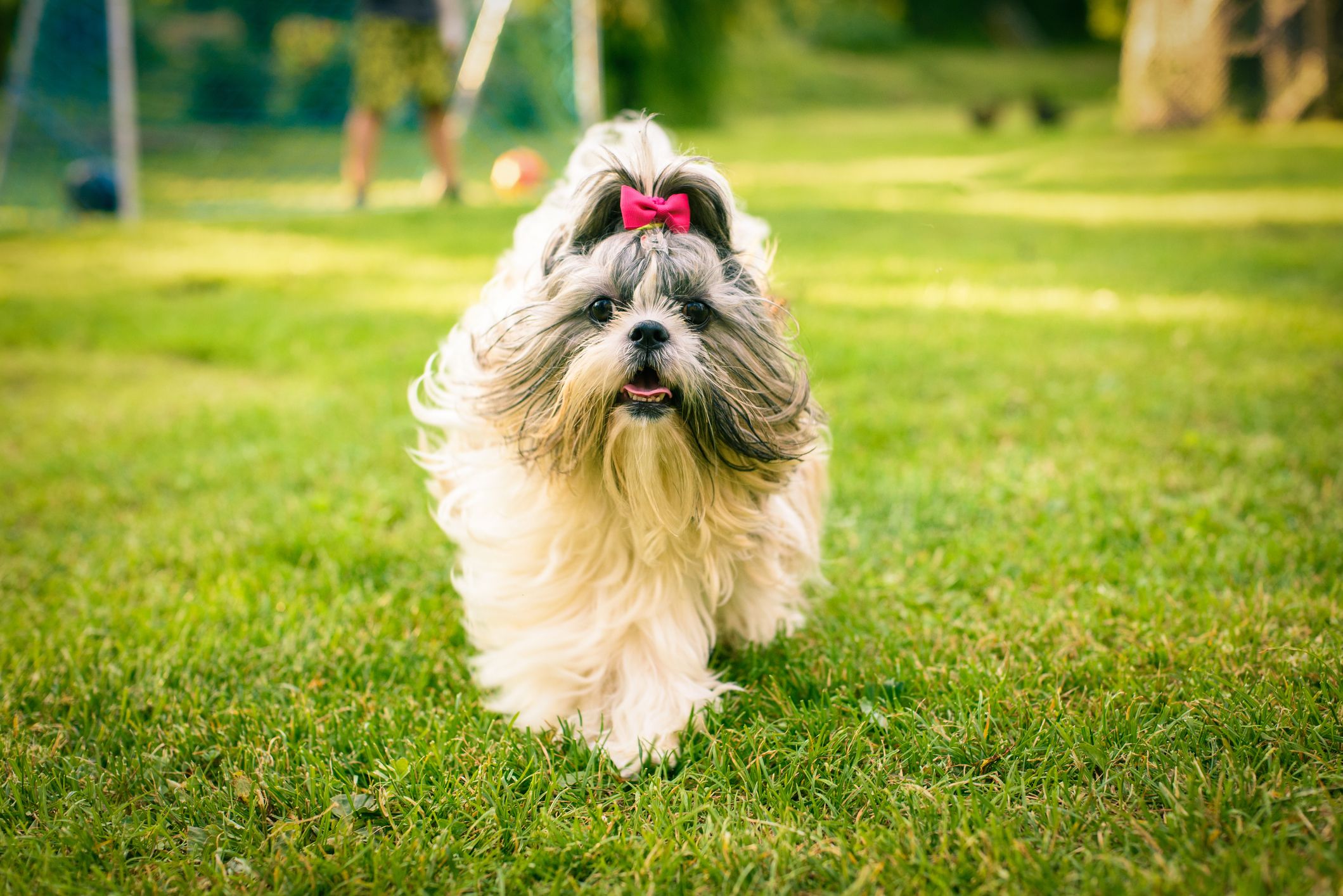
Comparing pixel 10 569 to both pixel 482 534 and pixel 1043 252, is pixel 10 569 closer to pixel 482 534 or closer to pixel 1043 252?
pixel 482 534

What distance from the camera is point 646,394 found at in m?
2.21

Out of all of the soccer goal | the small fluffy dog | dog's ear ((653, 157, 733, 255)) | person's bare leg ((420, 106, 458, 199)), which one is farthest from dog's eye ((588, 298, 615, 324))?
the soccer goal

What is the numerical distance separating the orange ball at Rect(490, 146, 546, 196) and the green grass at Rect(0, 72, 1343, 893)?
537cm

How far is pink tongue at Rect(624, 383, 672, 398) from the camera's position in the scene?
86.8 inches

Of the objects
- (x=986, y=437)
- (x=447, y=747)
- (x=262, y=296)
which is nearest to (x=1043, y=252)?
(x=986, y=437)

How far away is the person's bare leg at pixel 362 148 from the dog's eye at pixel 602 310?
8547mm

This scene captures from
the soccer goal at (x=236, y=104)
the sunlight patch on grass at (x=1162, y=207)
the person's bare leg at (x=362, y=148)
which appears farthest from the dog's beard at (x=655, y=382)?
the soccer goal at (x=236, y=104)

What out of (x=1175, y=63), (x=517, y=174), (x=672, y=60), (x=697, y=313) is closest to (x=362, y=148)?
(x=517, y=174)

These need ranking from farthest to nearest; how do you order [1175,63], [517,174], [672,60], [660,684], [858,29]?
[858,29] < [672,60] < [1175,63] < [517,174] < [660,684]

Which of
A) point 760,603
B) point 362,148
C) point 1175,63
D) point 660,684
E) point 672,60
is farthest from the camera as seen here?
point 672,60

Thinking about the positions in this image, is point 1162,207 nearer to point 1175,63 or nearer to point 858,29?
point 1175,63

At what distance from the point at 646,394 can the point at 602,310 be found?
0.22 metres

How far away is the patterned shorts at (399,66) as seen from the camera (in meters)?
10.1

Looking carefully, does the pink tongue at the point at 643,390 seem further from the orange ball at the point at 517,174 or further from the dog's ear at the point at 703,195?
the orange ball at the point at 517,174
